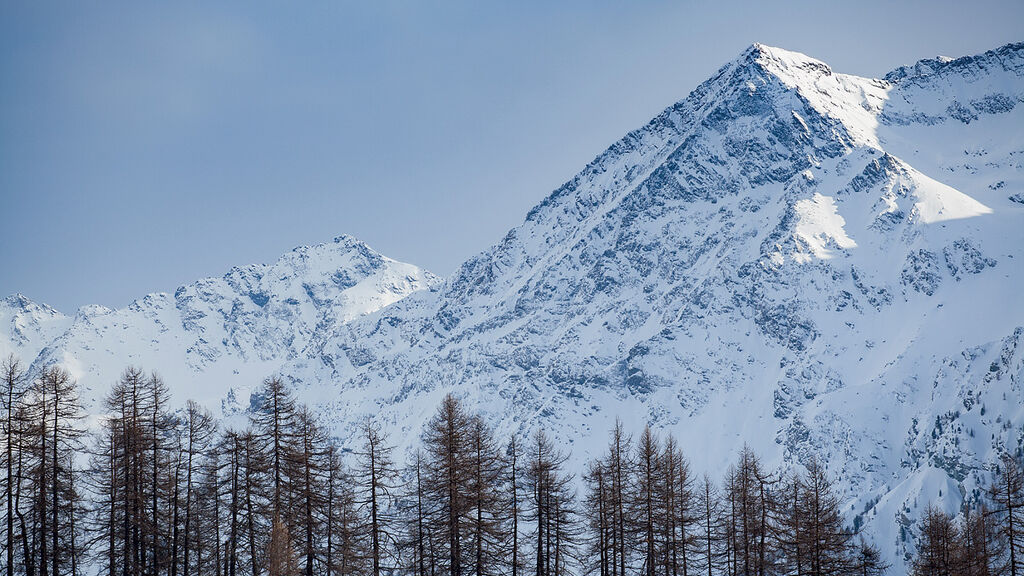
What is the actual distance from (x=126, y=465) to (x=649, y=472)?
69.8 feet

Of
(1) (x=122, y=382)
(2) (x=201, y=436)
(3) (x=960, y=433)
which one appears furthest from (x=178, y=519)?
(3) (x=960, y=433)

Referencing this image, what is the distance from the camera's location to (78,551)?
33156 mm

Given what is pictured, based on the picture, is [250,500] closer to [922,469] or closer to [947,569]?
[947,569]

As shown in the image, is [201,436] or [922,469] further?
[922,469]

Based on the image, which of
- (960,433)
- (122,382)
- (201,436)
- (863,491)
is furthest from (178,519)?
(863,491)

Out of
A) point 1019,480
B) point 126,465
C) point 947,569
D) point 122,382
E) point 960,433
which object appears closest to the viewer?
point 126,465

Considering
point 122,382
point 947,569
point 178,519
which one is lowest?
point 947,569

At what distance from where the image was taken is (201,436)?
35.2 meters

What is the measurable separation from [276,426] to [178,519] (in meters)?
7.58

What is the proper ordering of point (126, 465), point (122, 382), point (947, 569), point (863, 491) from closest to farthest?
1. point (126, 465)
2. point (122, 382)
3. point (947, 569)
4. point (863, 491)

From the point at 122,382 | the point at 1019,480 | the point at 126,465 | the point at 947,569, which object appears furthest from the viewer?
the point at 947,569

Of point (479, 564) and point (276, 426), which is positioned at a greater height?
point (276, 426)

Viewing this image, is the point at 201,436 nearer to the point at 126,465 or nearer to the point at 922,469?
the point at 126,465

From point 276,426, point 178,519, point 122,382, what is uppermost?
point 122,382
